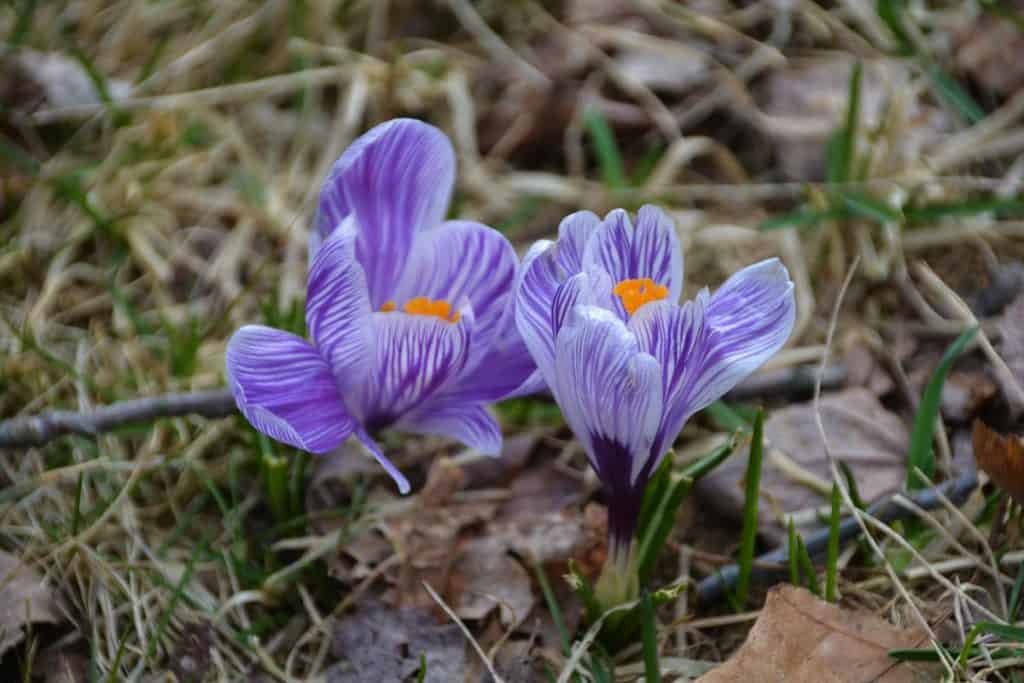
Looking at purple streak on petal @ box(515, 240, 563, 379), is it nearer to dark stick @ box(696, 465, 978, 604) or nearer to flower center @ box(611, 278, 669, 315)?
flower center @ box(611, 278, 669, 315)

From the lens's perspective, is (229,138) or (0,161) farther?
(229,138)

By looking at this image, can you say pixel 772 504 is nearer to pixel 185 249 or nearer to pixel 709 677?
pixel 709 677

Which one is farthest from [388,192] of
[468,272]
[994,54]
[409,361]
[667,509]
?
[994,54]

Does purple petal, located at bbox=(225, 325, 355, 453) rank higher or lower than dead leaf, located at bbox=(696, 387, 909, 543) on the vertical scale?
higher

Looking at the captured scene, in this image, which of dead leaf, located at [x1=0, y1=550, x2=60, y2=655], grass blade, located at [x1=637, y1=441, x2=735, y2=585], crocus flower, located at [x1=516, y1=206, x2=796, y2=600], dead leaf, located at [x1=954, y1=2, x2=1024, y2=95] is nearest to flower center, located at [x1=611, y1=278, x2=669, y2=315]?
crocus flower, located at [x1=516, y1=206, x2=796, y2=600]

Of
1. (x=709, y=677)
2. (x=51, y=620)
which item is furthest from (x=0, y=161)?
(x=709, y=677)

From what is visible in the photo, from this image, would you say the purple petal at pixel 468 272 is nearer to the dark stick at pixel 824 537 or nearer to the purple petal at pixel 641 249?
the purple petal at pixel 641 249
